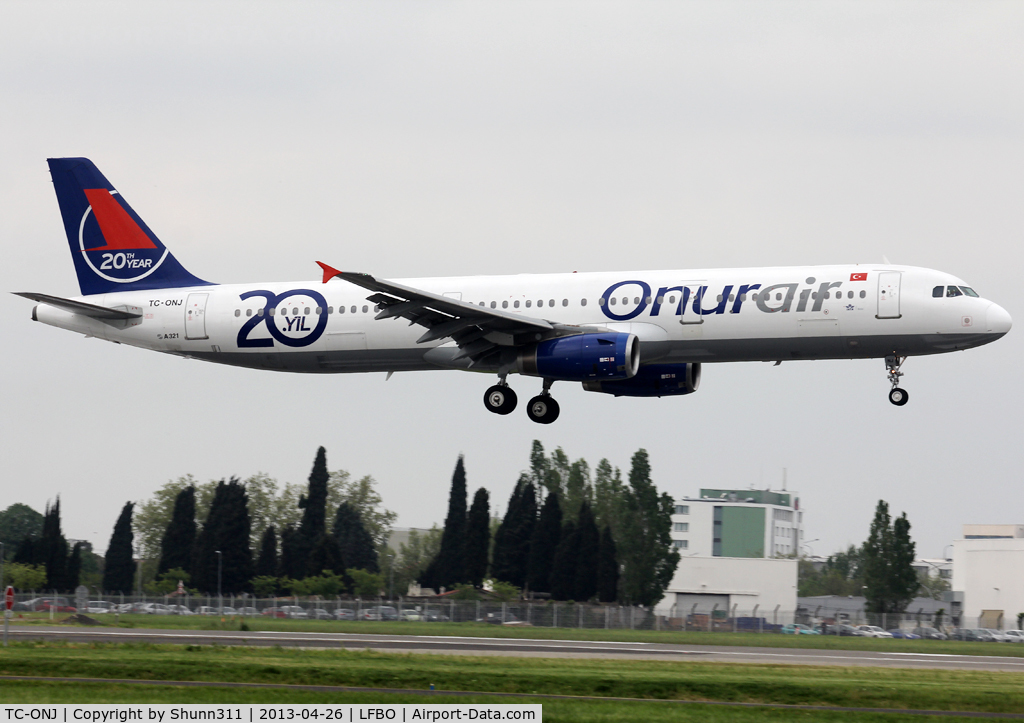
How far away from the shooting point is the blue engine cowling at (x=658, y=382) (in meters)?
44.1

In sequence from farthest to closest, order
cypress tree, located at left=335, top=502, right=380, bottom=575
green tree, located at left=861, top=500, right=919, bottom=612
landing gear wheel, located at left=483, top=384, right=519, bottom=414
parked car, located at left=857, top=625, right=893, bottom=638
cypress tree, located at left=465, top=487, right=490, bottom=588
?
cypress tree, located at left=335, top=502, right=380, bottom=575 → cypress tree, located at left=465, top=487, right=490, bottom=588 → green tree, located at left=861, top=500, right=919, bottom=612 → parked car, located at left=857, top=625, right=893, bottom=638 → landing gear wheel, located at left=483, top=384, right=519, bottom=414

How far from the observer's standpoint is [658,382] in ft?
145

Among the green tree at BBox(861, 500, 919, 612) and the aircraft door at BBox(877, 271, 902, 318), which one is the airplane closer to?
the aircraft door at BBox(877, 271, 902, 318)

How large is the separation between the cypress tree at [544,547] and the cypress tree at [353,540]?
110ft

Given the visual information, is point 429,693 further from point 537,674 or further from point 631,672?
point 631,672

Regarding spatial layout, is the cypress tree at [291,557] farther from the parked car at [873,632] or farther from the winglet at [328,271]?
the winglet at [328,271]

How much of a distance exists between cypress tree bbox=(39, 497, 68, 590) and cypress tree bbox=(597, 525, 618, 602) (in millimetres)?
50136

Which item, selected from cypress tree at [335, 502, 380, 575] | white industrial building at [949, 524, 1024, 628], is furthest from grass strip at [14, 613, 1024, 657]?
cypress tree at [335, 502, 380, 575]

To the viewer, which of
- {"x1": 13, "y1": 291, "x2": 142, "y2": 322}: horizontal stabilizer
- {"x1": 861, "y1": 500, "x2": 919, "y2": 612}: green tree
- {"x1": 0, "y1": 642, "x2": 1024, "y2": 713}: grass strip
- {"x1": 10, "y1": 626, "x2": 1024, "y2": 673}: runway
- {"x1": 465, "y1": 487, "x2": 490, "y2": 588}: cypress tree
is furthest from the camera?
{"x1": 465, "y1": 487, "x2": 490, "y2": 588}: cypress tree

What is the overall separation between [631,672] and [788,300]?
12.8 meters

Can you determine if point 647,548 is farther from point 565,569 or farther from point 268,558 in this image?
point 268,558

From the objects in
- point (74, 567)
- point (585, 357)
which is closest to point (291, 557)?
point (74, 567)

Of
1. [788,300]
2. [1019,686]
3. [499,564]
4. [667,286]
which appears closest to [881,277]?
[788,300]

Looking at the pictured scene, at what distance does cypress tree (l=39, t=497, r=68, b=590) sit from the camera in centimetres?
11450
